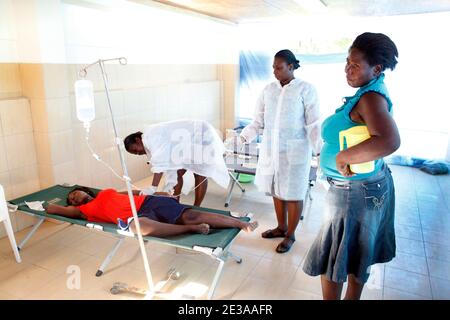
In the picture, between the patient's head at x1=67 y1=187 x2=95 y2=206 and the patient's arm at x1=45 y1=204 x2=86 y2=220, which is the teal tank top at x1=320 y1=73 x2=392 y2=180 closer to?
the patient's arm at x1=45 y1=204 x2=86 y2=220

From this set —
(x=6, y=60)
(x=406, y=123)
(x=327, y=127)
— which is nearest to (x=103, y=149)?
(x=6, y=60)

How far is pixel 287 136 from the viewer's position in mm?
2395

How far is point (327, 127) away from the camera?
1.35m

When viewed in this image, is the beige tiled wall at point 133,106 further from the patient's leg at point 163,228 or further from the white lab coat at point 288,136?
the white lab coat at point 288,136

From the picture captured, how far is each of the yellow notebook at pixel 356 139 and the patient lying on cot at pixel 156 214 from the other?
1.07 meters

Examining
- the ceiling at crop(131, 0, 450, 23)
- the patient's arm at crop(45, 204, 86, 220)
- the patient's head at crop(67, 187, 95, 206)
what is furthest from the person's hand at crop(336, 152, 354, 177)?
the ceiling at crop(131, 0, 450, 23)

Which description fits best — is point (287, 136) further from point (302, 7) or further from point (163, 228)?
point (302, 7)

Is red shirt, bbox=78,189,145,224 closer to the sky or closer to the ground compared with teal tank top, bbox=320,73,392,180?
closer to the ground

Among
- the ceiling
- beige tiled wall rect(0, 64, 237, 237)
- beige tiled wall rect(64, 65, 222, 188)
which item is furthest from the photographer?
the ceiling

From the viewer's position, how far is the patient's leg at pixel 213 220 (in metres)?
2.21

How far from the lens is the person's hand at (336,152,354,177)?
1.26m
